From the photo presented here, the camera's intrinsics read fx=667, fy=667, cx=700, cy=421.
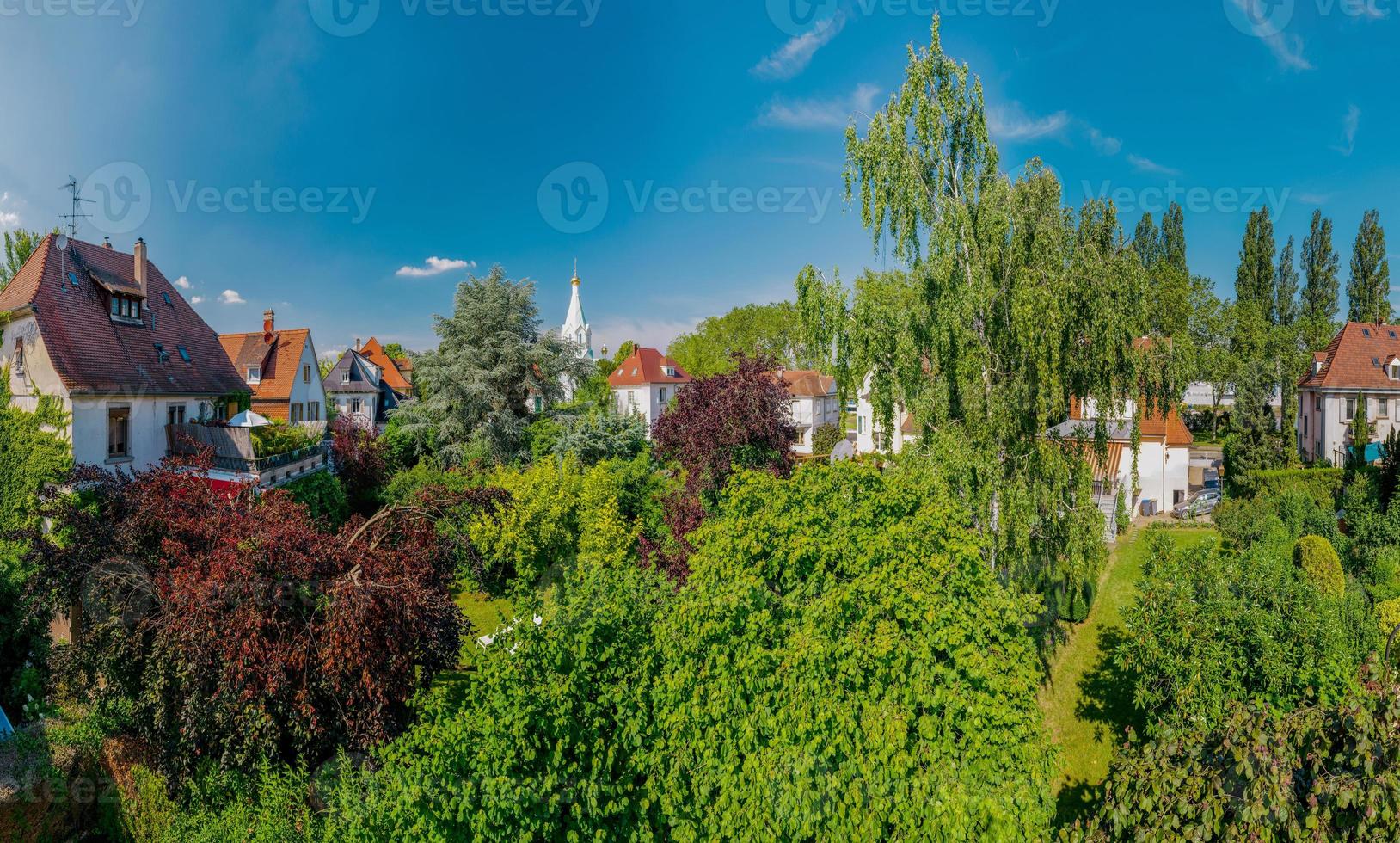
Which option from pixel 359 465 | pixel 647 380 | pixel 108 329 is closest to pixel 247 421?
pixel 108 329

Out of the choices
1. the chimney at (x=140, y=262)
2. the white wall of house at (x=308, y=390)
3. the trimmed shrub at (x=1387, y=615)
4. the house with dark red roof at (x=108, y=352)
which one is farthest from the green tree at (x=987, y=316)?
the white wall of house at (x=308, y=390)

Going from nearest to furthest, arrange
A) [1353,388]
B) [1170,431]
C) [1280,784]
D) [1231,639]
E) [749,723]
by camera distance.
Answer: [1280,784] → [749,723] → [1231,639] → [1170,431] → [1353,388]

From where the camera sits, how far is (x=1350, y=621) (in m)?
14.1

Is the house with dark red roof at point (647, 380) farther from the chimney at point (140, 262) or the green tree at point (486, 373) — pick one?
the chimney at point (140, 262)

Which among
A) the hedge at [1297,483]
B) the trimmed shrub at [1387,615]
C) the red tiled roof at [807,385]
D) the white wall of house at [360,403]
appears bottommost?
the trimmed shrub at [1387,615]

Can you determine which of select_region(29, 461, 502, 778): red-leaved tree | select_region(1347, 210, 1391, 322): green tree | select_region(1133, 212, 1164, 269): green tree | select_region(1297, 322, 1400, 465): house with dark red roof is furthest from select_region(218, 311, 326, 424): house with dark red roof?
select_region(1347, 210, 1391, 322): green tree

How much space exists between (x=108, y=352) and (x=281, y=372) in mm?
16582

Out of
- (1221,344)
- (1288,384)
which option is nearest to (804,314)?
(1288,384)

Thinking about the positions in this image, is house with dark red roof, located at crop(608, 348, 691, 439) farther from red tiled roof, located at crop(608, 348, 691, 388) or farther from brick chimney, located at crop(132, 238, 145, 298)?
brick chimney, located at crop(132, 238, 145, 298)

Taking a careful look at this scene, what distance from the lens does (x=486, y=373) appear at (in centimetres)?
3153

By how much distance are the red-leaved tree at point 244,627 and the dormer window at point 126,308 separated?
1277cm

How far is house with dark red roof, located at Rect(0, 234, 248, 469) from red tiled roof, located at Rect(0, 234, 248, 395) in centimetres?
3

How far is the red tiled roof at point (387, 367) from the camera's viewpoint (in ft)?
204

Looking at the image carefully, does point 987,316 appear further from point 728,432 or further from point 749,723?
point 749,723
